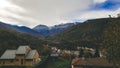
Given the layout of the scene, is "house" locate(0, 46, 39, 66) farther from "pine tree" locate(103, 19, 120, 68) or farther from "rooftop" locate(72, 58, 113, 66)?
"pine tree" locate(103, 19, 120, 68)

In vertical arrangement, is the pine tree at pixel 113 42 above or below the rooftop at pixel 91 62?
above

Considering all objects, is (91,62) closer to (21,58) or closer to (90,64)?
(90,64)

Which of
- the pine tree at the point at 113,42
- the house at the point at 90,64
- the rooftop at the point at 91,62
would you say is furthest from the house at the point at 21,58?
the pine tree at the point at 113,42

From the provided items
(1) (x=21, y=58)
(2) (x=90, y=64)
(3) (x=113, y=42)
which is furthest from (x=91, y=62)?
(3) (x=113, y=42)

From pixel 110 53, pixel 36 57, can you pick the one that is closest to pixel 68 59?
pixel 36 57

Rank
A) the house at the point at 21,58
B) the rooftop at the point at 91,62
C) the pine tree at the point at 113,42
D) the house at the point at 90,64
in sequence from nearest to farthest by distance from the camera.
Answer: the pine tree at the point at 113,42
the house at the point at 90,64
the rooftop at the point at 91,62
the house at the point at 21,58

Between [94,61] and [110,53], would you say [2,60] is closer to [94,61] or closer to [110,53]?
[94,61]

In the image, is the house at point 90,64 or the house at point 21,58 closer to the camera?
the house at point 90,64

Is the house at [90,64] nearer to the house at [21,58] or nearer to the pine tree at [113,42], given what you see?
the house at [21,58]

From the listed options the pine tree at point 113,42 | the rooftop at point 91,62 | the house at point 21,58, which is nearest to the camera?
the pine tree at point 113,42

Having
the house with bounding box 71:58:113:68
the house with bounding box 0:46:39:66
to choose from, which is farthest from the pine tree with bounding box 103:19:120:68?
the house with bounding box 0:46:39:66

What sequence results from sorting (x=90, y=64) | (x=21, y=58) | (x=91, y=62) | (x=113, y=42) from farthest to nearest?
(x=21, y=58) < (x=91, y=62) < (x=90, y=64) < (x=113, y=42)
